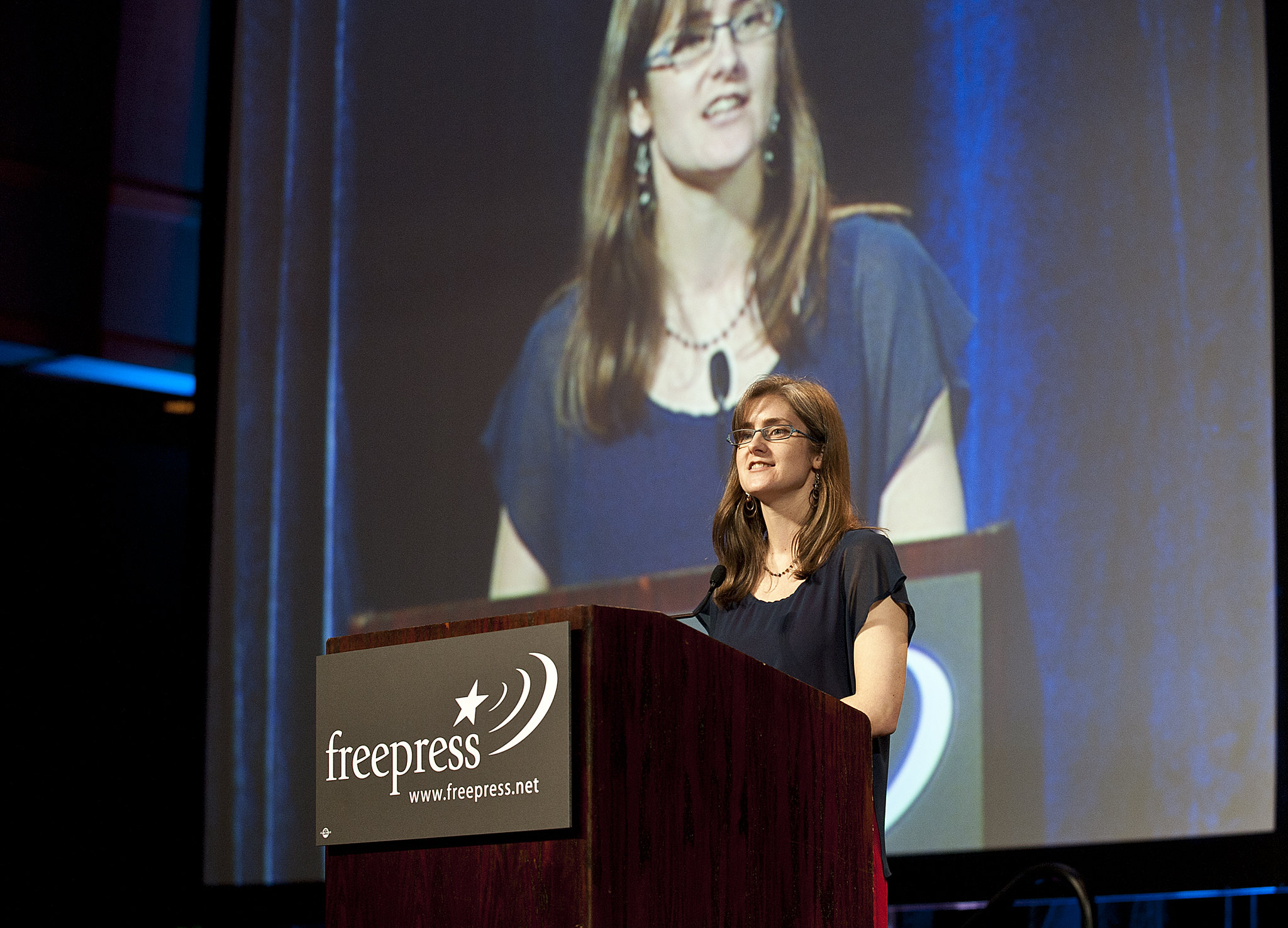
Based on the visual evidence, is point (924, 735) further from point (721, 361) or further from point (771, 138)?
point (771, 138)

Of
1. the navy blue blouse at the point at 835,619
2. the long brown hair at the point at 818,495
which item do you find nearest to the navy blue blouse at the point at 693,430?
the long brown hair at the point at 818,495

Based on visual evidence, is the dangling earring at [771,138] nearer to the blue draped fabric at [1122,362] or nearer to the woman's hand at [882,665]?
the blue draped fabric at [1122,362]

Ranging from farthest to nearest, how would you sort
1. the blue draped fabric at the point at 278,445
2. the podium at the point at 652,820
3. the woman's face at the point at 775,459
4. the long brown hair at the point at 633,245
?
1. the blue draped fabric at the point at 278,445
2. the long brown hair at the point at 633,245
3. the woman's face at the point at 775,459
4. the podium at the point at 652,820

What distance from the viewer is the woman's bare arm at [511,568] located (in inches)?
152

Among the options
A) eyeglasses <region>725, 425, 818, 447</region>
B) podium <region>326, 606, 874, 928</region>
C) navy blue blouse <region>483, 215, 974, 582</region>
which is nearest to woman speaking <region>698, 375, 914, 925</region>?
eyeglasses <region>725, 425, 818, 447</region>

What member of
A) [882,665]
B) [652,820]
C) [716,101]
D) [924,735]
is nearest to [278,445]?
[716,101]

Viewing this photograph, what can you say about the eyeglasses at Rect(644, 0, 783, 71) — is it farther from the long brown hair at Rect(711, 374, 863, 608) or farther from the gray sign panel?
the gray sign panel

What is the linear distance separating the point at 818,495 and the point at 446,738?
748 mm

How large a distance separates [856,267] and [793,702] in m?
2.22

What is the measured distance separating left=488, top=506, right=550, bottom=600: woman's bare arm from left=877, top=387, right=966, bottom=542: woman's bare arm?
1.04m

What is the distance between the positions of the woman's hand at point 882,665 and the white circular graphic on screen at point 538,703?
511mm

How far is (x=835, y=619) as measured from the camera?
70.3 inches

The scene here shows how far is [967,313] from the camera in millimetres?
3348

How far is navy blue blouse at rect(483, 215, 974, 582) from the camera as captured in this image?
3.39m
